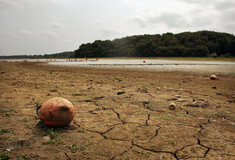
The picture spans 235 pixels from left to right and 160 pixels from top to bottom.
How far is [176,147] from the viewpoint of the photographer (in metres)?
1.98

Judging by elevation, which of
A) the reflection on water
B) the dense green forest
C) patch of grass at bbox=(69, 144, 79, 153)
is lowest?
patch of grass at bbox=(69, 144, 79, 153)

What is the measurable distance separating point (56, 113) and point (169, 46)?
189ft

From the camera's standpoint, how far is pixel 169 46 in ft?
181

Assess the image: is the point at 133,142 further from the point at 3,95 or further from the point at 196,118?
the point at 3,95

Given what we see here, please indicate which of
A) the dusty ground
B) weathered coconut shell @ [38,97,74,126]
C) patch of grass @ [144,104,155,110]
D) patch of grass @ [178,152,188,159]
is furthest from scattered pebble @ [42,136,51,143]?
patch of grass @ [144,104,155,110]

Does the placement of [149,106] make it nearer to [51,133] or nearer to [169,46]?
[51,133]

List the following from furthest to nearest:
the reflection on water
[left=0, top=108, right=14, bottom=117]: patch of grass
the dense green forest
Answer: the dense green forest, the reflection on water, [left=0, top=108, right=14, bottom=117]: patch of grass

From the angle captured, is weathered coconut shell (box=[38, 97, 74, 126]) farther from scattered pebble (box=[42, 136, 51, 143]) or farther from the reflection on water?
the reflection on water

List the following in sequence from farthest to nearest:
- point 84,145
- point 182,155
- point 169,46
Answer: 1. point 169,46
2. point 84,145
3. point 182,155

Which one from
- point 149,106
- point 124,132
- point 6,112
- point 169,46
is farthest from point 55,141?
point 169,46

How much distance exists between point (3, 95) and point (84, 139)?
321 centimetres

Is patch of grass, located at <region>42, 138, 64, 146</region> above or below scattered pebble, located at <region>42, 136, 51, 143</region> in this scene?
below

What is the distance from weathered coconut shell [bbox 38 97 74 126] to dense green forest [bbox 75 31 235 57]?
50746 mm

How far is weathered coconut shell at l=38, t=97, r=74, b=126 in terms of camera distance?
2.29 metres
